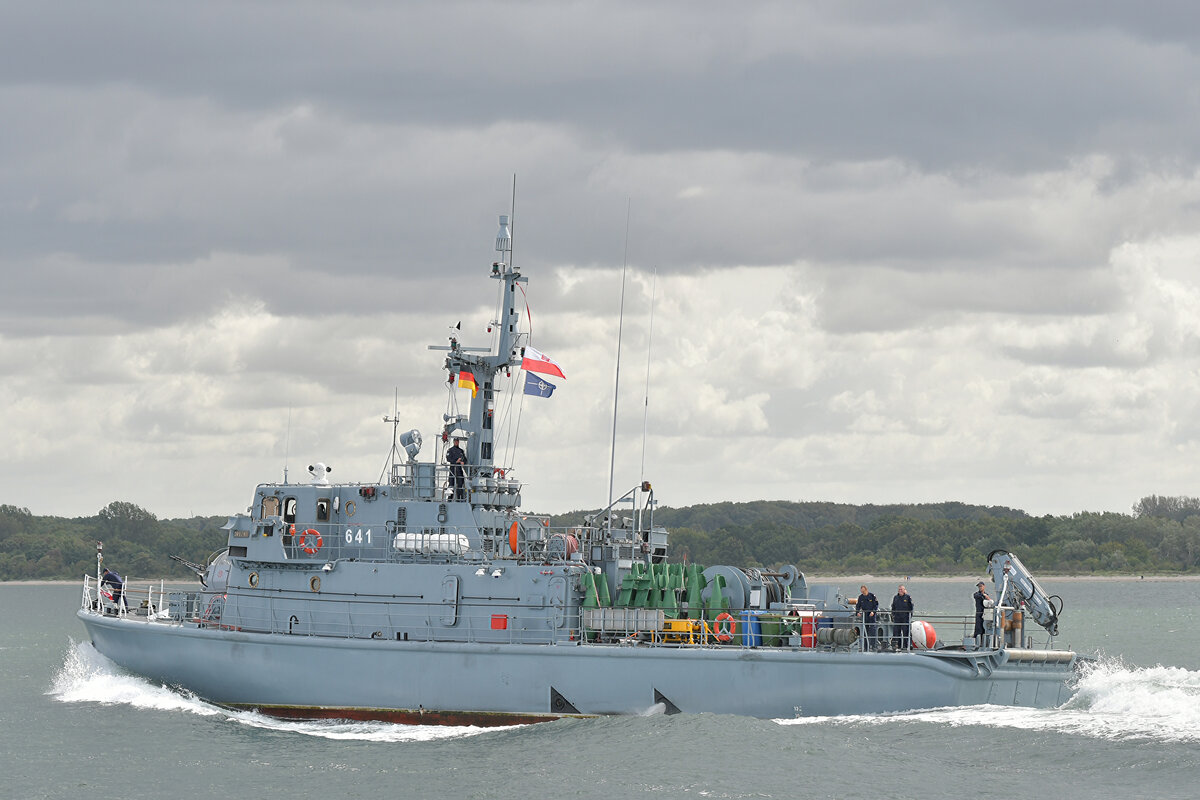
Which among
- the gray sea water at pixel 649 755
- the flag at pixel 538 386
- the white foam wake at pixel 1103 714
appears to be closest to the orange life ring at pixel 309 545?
the gray sea water at pixel 649 755

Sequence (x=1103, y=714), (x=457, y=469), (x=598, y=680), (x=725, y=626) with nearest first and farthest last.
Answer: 1. (x=598, y=680)
2. (x=1103, y=714)
3. (x=725, y=626)
4. (x=457, y=469)

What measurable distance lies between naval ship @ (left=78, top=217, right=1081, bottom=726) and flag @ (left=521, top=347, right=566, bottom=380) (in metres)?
0.04

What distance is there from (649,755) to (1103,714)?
28.2 ft

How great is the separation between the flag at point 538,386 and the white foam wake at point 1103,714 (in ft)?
26.9

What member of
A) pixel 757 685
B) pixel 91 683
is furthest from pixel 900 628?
pixel 91 683

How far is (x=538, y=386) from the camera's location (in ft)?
96.2

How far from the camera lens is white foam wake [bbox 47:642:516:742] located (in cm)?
2677

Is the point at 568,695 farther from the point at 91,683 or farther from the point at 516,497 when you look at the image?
the point at 91,683

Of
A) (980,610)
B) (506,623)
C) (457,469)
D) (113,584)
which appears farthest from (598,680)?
(113,584)

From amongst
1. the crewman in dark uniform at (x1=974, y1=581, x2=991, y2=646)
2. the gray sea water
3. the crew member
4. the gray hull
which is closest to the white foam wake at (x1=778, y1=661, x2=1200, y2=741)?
the gray sea water

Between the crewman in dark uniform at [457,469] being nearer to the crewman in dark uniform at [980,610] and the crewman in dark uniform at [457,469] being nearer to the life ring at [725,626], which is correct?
the life ring at [725,626]

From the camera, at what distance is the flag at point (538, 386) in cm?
2925

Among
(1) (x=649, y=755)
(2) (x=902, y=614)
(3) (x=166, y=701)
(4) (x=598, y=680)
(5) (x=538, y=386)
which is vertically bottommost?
(3) (x=166, y=701)

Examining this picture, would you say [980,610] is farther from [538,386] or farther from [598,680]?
[538,386]
